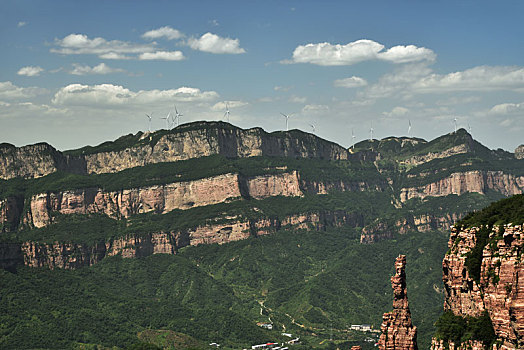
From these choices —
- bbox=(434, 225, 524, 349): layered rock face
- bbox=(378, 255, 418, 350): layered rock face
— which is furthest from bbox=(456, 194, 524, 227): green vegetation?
bbox=(378, 255, 418, 350): layered rock face


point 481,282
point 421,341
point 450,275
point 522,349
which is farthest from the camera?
point 421,341

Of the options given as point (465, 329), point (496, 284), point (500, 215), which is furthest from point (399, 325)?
point (500, 215)

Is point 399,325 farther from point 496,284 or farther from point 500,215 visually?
point 500,215

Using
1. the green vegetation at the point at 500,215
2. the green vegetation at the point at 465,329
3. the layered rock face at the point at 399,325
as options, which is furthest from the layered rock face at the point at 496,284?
the layered rock face at the point at 399,325

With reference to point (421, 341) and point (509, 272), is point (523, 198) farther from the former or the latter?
point (421, 341)

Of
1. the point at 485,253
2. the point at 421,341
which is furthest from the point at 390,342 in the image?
the point at 421,341

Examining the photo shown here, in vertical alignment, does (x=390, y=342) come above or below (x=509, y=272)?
below

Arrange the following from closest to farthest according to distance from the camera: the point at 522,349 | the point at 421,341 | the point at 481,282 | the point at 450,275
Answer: the point at 522,349 < the point at 481,282 < the point at 450,275 < the point at 421,341
